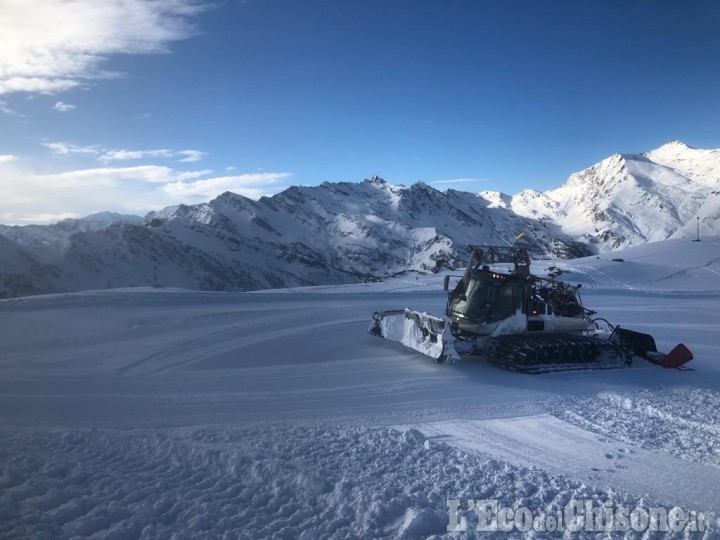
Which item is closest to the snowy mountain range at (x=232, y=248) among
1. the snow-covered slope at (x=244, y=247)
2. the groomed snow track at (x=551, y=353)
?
the snow-covered slope at (x=244, y=247)

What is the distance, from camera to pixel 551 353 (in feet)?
39.4

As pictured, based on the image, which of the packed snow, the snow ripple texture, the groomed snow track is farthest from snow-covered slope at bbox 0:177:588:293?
the snow ripple texture

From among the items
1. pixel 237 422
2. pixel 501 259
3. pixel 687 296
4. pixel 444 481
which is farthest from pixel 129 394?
pixel 687 296

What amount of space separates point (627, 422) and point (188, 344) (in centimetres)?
933

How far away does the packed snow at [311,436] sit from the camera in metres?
4.86

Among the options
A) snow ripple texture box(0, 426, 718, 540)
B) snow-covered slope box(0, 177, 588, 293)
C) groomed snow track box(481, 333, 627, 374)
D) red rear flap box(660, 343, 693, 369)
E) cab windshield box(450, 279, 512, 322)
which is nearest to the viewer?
snow ripple texture box(0, 426, 718, 540)

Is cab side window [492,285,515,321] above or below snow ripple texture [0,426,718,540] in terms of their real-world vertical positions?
above

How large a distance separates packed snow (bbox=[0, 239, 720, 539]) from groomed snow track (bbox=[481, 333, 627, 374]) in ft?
1.21

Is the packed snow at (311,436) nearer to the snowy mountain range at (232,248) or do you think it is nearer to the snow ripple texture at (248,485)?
the snow ripple texture at (248,485)

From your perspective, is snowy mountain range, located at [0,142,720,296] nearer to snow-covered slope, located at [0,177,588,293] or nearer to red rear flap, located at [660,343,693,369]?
snow-covered slope, located at [0,177,588,293]

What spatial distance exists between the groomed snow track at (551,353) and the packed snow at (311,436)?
37cm

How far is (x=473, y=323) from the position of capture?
41.4 ft

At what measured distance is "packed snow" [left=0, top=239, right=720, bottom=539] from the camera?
16.0ft

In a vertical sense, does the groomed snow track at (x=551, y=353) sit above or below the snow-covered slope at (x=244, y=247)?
below
